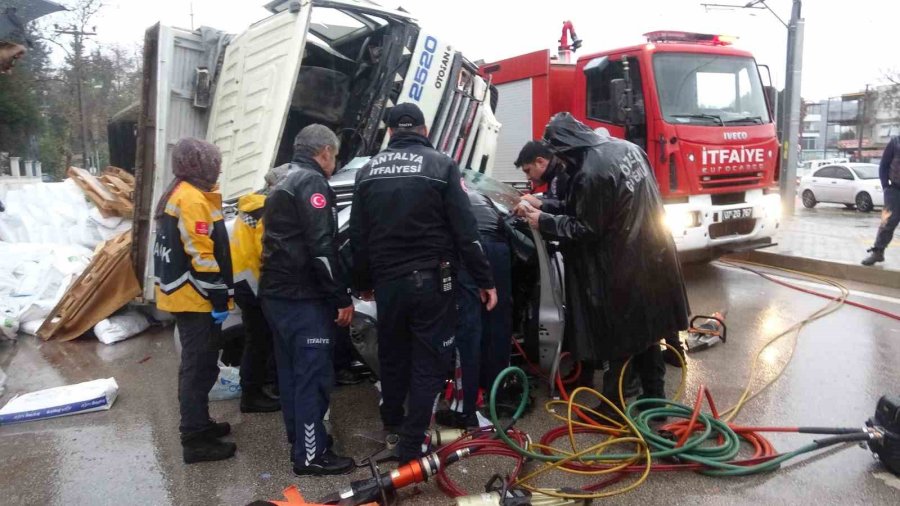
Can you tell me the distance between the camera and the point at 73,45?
27719mm

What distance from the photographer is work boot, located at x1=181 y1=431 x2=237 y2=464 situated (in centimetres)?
333

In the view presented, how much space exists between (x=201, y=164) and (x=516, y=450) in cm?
212

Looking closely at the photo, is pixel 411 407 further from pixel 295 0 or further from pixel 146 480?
pixel 295 0

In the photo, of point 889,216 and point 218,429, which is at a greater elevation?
point 889,216

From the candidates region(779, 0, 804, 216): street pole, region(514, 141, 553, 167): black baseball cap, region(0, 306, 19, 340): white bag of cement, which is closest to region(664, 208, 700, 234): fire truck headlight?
region(514, 141, 553, 167): black baseball cap

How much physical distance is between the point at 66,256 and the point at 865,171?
18767mm

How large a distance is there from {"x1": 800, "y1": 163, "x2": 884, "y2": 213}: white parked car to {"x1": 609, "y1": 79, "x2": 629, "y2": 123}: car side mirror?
42.3 ft

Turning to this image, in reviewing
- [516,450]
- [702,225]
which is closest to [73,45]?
[702,225]

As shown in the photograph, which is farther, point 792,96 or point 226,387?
point 792,96

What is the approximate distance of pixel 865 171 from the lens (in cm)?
1725

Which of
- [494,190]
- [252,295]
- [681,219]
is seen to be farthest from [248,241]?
[681,219]

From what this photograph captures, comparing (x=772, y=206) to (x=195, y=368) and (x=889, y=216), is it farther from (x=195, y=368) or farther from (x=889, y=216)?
(x=195, y=368)

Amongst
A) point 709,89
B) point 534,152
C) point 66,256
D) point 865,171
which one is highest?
point 709,89

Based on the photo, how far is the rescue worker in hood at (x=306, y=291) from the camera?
3020 mm
